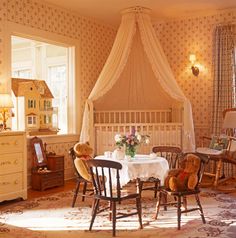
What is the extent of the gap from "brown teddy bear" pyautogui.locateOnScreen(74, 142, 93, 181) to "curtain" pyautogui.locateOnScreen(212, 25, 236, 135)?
3.14m

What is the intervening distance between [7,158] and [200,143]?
150 inches

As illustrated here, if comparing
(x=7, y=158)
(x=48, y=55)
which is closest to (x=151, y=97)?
(x=48, y=55)

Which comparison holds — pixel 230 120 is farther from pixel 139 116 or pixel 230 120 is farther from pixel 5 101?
pixel 5 101

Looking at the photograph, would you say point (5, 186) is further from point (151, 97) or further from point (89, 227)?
point (151, 97)

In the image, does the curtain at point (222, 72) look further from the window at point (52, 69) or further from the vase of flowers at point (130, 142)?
the vase of flowers at point (130, 142)

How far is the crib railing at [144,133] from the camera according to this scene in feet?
20.4

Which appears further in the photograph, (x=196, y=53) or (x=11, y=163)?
(x=196, y=53)

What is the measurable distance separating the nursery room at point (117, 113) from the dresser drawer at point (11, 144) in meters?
0.01

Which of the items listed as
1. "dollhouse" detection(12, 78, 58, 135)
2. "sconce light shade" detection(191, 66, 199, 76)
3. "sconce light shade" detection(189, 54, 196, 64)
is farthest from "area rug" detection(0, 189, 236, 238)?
"sconce light shade" detection(189, 54, 196, 64)

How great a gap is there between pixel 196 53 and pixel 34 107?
3204 mm

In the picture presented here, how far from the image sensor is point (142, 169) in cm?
408

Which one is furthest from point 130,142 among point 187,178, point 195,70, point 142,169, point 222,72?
point 195,70

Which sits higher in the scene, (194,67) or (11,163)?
(194,67)

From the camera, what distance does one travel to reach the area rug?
3609 mm
